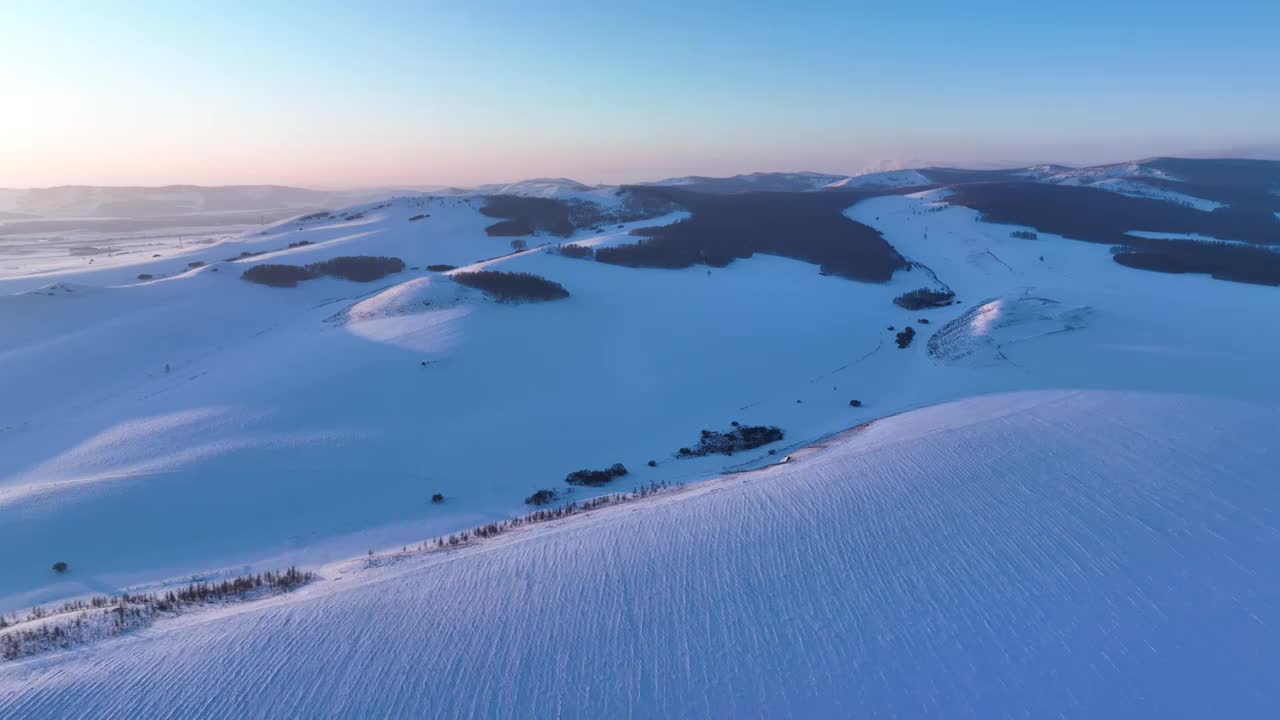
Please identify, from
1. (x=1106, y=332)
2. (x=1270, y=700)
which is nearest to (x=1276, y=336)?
(x=1106, y=332)

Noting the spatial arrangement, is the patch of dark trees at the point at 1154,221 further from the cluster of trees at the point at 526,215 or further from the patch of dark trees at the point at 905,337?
the cluster of trees at the point at 526,215

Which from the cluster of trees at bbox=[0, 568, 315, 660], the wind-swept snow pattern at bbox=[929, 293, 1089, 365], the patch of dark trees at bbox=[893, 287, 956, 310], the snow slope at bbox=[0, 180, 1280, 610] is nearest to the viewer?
the cluster of trees at bbox=[0, 568, 315, 660]

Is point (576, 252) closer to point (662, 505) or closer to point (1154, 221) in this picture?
point (662, 505)

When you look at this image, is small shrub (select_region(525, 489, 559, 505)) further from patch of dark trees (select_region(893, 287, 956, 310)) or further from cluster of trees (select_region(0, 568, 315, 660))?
patch of dark trees (select_region(893, 287, 956, 310))

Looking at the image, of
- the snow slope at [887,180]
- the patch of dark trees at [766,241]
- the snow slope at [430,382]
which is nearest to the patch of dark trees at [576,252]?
the patch of dark trees at [766,241]

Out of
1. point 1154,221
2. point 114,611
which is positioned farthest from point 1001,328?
point 1154,221

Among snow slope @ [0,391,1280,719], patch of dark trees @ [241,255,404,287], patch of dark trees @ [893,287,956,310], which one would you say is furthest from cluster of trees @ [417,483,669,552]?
patch of dark trees @ [241,255,404,287]
